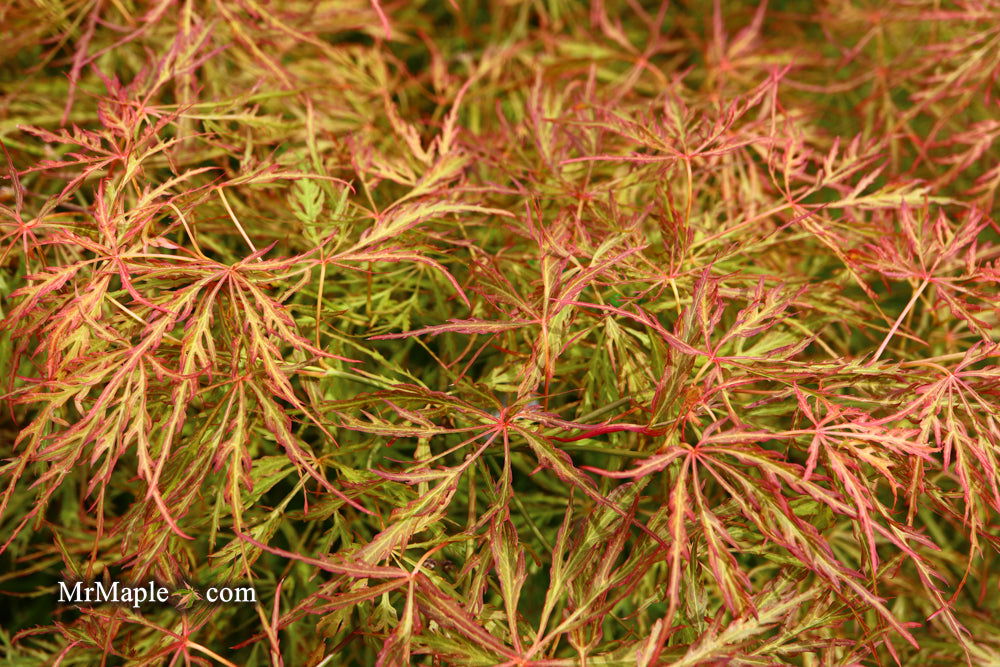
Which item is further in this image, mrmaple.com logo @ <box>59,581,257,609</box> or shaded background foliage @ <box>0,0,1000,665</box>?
mrmaple.com logo @ <box>59,581,257,609</box>

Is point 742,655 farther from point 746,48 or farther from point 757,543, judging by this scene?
point 746,48

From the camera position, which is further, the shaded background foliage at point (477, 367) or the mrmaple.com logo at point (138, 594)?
the mrmaple.com logo at point (138, 594)

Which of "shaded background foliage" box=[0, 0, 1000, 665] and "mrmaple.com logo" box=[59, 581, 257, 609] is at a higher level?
"shaded background foliage" box=[0, 0, 1000, 665]

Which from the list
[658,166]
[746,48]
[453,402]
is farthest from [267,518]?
[746,48]

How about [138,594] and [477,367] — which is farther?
[477,367]

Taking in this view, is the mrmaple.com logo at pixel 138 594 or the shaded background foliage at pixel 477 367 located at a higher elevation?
the shaded background foliage at pixel 477 367
